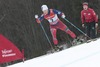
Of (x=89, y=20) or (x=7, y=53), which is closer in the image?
(x=7, y=53)

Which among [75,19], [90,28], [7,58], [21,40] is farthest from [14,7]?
[7,58]

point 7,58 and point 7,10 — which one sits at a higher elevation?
point 7,58

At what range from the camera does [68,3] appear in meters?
16.6

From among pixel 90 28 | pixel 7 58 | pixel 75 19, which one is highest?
pixel 7 58

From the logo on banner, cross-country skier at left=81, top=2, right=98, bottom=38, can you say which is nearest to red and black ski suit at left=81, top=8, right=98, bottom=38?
cross-country skier at left=81, top=2, right=98, bottom=38

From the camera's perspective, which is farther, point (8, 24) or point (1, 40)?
point (8, 24)

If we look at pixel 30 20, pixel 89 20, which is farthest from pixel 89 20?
pixel 30 20

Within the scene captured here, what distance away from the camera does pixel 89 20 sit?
10.9 meters

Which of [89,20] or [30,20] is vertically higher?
[89,20]

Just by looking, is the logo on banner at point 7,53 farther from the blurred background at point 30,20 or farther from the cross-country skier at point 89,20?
the blurred background at point 30,20

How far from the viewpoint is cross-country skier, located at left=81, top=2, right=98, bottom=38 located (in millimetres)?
10695

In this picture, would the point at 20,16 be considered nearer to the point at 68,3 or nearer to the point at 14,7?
the point at 14,7

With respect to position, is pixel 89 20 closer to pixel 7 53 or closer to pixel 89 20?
pixel 89 20

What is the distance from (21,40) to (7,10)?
1636 millimetres
